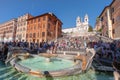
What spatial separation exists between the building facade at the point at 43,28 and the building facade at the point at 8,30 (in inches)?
721

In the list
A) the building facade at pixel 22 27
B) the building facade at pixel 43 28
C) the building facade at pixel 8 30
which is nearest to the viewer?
the building facade at pixel 43 28

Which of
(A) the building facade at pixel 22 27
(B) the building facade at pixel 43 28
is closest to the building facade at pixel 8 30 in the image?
(A) the building facade at pixel 22 27

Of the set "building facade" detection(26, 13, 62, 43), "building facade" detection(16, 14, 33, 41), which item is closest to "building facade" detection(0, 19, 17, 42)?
"building facade" detection(16, 14, 33, 41)

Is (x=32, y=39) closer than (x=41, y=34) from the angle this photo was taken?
No

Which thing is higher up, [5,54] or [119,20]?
[119,20]

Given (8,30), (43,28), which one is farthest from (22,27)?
(8,30)

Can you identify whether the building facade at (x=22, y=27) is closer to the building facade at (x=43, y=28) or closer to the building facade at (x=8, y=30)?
the building facade at (x=43, y=28)

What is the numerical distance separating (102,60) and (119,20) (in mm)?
18846

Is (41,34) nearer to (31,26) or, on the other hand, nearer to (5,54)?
(31,26)

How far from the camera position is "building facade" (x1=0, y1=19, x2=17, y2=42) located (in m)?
68.4

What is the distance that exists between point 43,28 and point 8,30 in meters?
36.0

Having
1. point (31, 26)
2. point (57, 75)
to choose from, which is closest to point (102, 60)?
point (57, 75)

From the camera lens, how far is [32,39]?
169ft

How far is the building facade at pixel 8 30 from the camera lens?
68438mm
